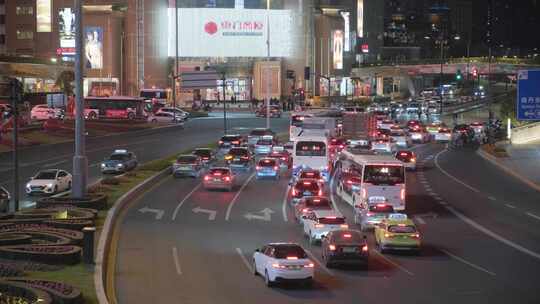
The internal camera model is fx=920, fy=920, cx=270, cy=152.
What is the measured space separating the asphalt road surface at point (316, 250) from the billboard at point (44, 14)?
88.2 m

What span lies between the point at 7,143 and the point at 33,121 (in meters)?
21.7

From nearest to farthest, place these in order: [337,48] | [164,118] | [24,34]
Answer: [164,118]
[337,48]
[24,34]

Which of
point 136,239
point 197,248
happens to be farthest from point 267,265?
point 136,239

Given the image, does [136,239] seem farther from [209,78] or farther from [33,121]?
[209,78]

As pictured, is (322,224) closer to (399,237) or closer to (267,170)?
(399,237)

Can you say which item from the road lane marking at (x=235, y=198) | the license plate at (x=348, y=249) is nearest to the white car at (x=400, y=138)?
the road lane marking at (x=235, y=198)

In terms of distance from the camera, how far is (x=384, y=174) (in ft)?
130

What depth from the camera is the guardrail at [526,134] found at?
8238cm

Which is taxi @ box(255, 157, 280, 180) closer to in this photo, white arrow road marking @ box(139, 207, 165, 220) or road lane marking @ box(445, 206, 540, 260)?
road lane marking @ box(445, 206, 540, 260)

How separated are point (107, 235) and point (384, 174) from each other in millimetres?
13976

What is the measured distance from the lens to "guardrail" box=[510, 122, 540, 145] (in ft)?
270

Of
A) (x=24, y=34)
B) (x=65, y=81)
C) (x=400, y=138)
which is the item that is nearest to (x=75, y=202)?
(x=400, y=138)

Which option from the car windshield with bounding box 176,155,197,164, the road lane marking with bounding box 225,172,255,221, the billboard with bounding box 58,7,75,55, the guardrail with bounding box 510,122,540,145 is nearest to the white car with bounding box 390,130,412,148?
the guardrail with bounding box 510,122,540,145

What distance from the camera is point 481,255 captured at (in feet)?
107
